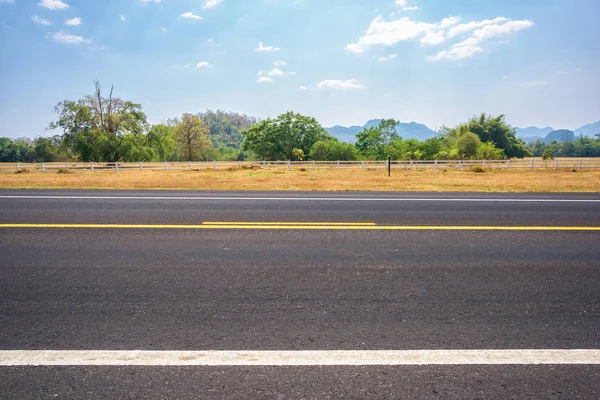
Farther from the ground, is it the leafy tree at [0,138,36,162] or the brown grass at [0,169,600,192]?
the leafy tree at [0,138,36,162]

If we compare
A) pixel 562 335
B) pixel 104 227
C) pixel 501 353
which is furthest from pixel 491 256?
pixel 104 227

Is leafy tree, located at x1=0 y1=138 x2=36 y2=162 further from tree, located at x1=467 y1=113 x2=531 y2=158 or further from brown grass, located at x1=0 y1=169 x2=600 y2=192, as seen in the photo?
tree, located at x1=467 y1=113 x2=531 y2=158

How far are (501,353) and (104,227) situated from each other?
648 cm

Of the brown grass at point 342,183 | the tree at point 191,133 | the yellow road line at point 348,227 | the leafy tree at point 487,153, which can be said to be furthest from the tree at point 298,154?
the yellow road line at point 348,227

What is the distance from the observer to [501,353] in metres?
2.63

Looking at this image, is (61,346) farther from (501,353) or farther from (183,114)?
(183,114)

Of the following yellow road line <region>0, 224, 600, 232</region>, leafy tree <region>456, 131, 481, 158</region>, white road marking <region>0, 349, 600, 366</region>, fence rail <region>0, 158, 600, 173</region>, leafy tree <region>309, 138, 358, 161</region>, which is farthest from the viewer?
leafy tree <region>456, 131, 481, 158</region>

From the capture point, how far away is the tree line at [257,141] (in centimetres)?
5356

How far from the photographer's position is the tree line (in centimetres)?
5356

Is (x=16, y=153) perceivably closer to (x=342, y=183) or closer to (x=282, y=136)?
(x=282, y=136)

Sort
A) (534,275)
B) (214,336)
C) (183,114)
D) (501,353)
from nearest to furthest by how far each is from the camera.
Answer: (501,353) < (214,336) < (534,275) < (183,114)

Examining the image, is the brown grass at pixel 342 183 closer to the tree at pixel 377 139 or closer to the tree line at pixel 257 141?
the tree line at pixel 257 141

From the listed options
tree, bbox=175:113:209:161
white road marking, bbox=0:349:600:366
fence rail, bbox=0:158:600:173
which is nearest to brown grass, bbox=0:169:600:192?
fence rail, bbox=0:158:600:173

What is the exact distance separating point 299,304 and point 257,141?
240 ft
